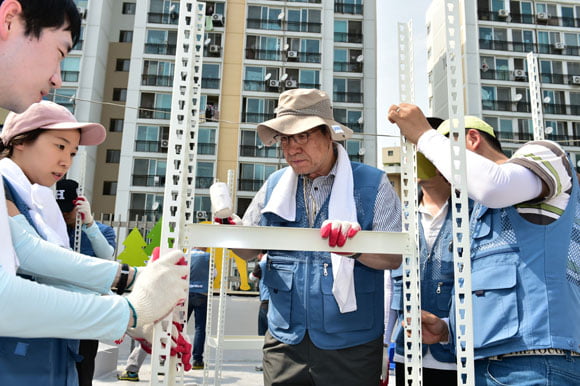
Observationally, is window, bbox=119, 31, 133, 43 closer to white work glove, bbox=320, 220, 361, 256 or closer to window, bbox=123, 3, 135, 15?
window, bbox=123, 3, 135, 15

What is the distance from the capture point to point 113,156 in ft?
92.6

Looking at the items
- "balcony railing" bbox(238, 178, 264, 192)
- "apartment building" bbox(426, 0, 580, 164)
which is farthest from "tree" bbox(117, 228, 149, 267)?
"apartment building" bbox(426, 0, 580, 164)

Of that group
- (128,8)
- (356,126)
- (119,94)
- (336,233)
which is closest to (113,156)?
(119,94)

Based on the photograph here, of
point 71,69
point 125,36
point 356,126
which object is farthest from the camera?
point 125,36

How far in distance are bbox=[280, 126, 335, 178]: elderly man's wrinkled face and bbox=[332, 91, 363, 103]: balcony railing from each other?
1014 inches

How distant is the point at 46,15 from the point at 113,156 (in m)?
29.0

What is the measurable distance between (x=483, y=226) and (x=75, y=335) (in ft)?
3.96

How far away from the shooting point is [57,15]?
1.07 m

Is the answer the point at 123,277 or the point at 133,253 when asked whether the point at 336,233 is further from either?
the point at 133,253

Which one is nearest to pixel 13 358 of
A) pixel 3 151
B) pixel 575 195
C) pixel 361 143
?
pixel 3 151

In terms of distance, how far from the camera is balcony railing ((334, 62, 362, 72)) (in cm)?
2789

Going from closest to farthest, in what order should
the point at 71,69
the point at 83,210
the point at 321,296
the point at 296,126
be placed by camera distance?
the point at 321,296 → the point at 296,126 → the point at 83,210 → the point at 71,69

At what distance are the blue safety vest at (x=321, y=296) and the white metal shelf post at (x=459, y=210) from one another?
46 cm

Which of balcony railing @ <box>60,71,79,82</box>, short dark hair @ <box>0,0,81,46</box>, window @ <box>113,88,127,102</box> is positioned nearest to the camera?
short dark hair @ <box>0,0,81,46</box>
